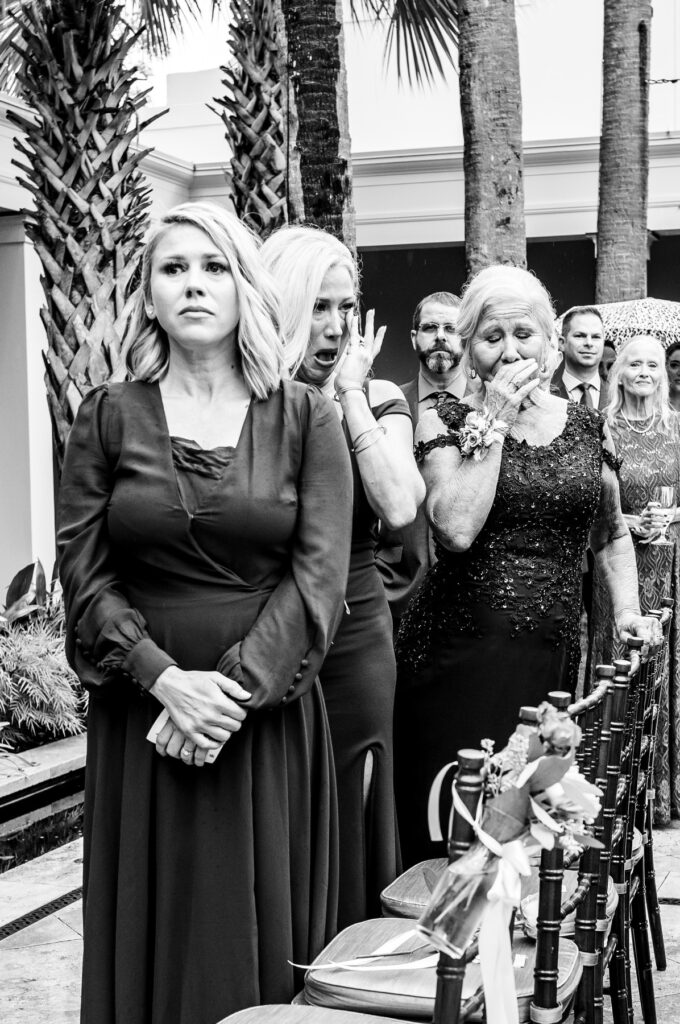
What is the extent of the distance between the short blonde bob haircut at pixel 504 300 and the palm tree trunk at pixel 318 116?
6.79 feet

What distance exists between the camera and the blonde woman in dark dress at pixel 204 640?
8.18 feet

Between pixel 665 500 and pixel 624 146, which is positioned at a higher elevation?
pixel 624 146

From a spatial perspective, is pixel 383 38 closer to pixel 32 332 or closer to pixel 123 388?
pixel 32 332

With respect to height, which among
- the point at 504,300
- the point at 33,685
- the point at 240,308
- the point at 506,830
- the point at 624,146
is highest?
the point at 624,146

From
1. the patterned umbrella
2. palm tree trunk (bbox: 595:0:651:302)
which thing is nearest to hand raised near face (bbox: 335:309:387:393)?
the patterned umbrella

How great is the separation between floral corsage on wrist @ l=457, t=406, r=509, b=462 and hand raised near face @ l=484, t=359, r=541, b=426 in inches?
1.2

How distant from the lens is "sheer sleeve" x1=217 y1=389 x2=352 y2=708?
2.51 meters

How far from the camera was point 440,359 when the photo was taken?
19.0ft

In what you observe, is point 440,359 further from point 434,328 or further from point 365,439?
point 365,439

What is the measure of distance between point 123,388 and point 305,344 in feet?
1.97

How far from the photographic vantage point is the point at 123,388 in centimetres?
270

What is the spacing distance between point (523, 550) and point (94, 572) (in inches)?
53.5

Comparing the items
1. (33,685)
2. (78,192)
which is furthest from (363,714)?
(78,192)

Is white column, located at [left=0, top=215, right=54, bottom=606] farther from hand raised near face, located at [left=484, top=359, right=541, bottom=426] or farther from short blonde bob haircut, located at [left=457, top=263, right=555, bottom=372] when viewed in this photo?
hand raised near face, located at [left=484, top=359, right=541, bottom=426]
